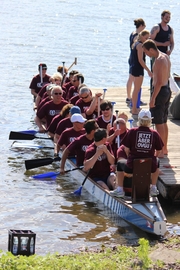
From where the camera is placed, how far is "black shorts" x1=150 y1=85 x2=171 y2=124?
42.3 feet

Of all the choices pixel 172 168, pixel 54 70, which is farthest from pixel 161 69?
pixel 54 70

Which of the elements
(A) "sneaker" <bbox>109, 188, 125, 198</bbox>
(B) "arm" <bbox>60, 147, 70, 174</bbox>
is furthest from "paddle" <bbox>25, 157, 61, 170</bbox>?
(A) "sneaker" <bbox>109, 188, 125, 198</bbox>

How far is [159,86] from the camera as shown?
12742mm

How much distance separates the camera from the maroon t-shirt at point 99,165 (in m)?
12.0

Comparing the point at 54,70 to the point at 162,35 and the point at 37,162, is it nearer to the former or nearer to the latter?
the point at 162,35

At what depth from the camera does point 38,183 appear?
13.7 m

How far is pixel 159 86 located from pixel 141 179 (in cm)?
252

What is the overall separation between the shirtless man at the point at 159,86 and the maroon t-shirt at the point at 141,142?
2.19 metres

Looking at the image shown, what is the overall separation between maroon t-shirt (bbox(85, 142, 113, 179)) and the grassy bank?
10.6 feet

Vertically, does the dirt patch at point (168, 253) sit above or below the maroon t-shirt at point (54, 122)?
below

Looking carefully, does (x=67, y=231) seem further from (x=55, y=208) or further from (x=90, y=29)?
(x=90, y=29)

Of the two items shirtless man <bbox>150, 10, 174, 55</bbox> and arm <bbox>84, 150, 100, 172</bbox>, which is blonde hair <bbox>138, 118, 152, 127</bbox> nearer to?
arm <bbox>84, 150, 100, 172</bbox>

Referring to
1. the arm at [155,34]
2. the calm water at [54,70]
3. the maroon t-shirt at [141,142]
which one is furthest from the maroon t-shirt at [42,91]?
the maroon t-shirt at [141,142]

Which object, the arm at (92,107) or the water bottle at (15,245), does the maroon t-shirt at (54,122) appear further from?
the water bottle at (15,245)
